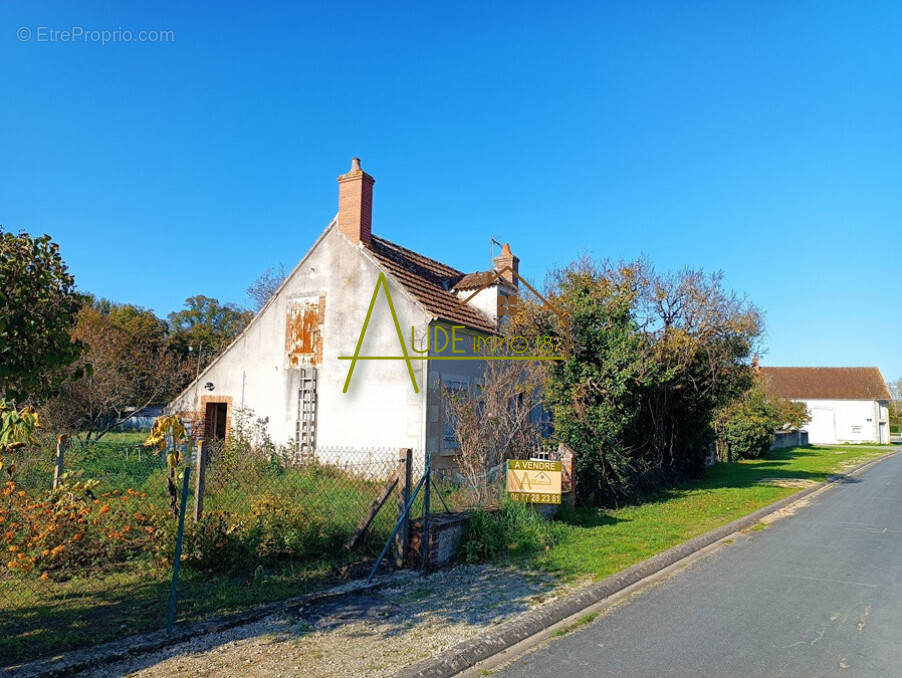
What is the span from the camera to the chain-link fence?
573 cm

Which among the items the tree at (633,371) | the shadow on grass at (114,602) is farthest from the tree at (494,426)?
the shadow on grass at (114,602)

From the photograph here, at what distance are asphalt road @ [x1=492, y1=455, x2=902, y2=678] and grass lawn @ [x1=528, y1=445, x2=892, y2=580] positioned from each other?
793mm

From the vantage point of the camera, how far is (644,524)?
37.5 ft

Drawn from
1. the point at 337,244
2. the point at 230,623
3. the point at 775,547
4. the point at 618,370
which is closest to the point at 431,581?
the point at 230,623

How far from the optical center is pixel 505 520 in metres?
9.15

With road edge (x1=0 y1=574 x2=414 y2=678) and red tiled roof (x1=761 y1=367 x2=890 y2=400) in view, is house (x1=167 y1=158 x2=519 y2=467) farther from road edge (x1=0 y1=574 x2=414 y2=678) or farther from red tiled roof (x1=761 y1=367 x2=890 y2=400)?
red tiled roof (x1=761 y1=367 x2=890 y2=400)

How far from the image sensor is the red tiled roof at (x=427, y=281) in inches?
619

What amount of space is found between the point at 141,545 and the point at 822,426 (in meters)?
67.0

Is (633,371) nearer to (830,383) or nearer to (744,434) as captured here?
(744,434)

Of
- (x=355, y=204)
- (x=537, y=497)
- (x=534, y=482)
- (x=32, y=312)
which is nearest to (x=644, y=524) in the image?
(x=537, y=497)

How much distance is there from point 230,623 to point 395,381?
989 cm

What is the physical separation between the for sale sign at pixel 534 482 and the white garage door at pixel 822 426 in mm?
60350

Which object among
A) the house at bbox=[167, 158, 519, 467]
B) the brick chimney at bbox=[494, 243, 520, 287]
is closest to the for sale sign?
the house at bbox=[167, 158, 519, 467]

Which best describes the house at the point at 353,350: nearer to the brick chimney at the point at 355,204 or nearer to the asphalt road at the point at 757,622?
the brick chimney at the point at 355,204
